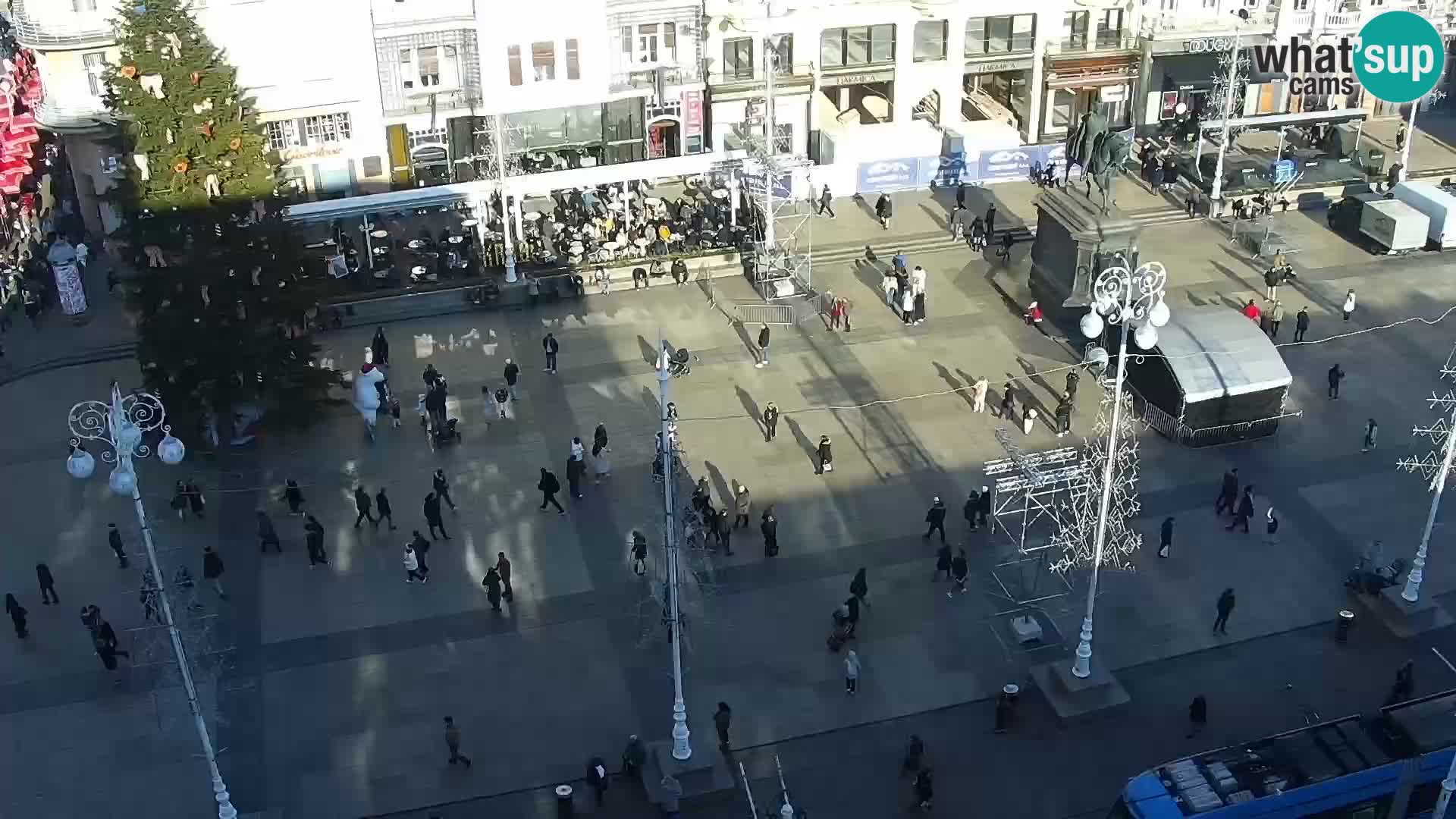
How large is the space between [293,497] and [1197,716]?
21.0m

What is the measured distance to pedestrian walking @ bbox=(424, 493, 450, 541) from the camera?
33469 mm

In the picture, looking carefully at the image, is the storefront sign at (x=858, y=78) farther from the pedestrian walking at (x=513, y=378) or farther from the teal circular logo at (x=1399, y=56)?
the pedestrian walking at (x=513, y=378)

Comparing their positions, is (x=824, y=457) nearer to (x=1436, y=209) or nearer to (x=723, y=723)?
(x=723, y=723)

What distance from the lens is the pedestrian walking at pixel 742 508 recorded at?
1347 inches

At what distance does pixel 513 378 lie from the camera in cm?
3981

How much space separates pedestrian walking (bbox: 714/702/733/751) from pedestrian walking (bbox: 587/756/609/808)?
2.37m

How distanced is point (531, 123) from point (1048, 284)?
65.0ft

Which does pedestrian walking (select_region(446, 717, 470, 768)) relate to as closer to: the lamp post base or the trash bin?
the lamp post base

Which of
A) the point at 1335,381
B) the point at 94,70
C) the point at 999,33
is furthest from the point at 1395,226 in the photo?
the point at 94,70

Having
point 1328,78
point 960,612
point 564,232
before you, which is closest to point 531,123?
point 564,232

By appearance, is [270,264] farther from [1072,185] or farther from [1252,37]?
[1252,37]

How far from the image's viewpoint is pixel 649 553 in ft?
109

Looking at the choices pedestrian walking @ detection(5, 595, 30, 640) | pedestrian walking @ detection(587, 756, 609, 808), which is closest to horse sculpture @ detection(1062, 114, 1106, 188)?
pedestrian walking @ detection(587, 756, 609, 808)

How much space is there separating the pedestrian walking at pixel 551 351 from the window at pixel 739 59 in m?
16.3
